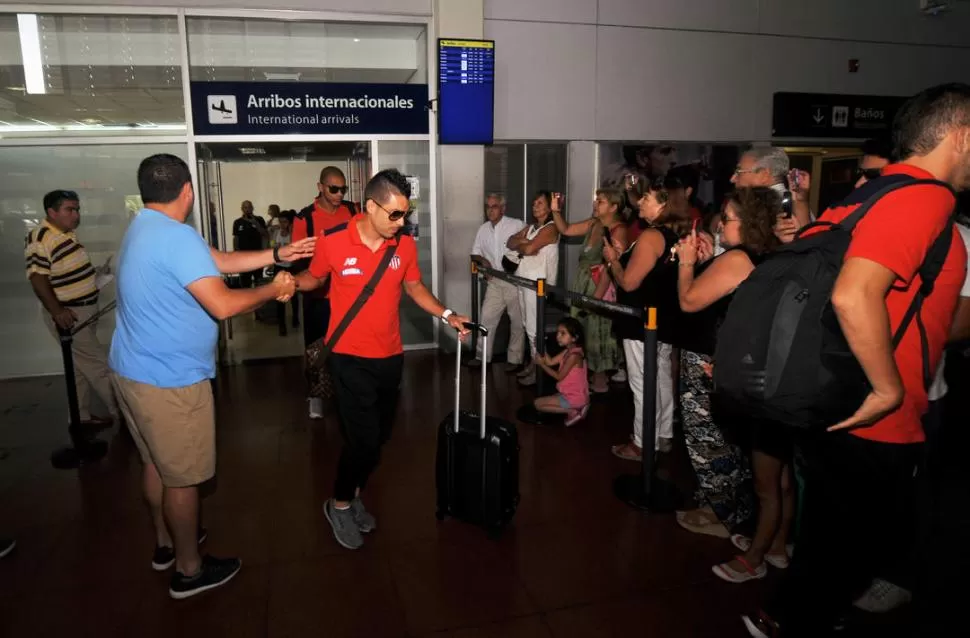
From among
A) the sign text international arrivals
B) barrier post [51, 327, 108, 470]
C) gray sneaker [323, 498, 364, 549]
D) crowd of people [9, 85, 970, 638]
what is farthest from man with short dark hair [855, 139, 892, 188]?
barrier post [51, 327, 108, 470]

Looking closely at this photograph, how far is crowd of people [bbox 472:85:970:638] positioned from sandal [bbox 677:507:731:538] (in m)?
0.01

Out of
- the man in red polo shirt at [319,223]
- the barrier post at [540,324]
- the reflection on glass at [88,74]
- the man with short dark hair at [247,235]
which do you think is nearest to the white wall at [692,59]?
the man in red polo shirt at [319,223]

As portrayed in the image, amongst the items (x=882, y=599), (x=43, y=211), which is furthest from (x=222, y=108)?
(x=882, y=599)

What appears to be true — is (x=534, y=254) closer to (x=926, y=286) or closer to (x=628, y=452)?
(x=628, y=452)

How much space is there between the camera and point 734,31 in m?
8.27

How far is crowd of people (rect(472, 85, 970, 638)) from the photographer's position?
176cm

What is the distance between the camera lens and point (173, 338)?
110 inches

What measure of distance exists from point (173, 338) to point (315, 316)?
259 centimetres

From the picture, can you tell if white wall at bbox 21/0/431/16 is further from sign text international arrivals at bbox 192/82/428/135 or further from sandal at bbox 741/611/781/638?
sandal at bbox 741/611/781/638

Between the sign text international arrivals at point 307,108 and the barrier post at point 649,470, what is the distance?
488 cm

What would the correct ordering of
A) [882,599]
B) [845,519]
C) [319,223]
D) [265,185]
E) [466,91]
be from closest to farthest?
[845,519]
[882,599]
[319,223]
[466,91]
[265,185]

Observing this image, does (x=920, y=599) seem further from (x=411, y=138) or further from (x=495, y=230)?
(x=411, y=138)

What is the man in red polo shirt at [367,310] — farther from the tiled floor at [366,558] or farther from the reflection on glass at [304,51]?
the reflection on glass at [304,51]

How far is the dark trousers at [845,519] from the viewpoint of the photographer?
1978 millimetres
